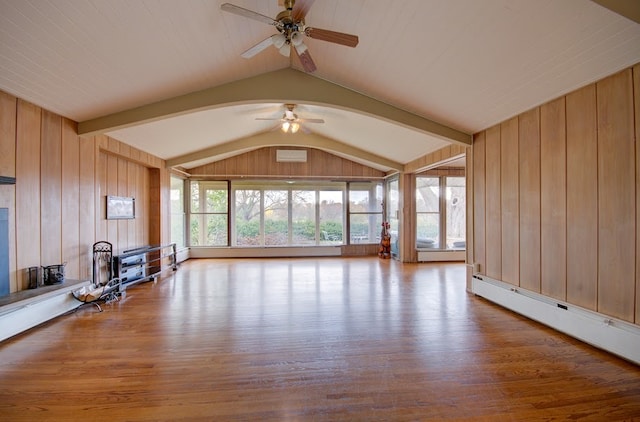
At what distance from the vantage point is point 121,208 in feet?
17.4

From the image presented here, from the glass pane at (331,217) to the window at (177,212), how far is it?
4.06m

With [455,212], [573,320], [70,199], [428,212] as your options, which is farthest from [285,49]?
[455,212]

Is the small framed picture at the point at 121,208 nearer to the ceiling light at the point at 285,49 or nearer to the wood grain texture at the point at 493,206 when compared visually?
the ceiling light at the point at 285,49

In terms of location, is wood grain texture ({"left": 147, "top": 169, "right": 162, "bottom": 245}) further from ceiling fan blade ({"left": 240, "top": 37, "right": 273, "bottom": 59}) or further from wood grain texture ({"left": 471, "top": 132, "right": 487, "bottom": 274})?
wood grain texture ({"left": 471, "top": 132, "right": 487, "bottom": 274})

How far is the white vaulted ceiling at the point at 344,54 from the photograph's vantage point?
232 cm

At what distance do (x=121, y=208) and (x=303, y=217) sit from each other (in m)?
4.69

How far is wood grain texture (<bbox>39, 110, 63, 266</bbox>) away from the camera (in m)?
3.46

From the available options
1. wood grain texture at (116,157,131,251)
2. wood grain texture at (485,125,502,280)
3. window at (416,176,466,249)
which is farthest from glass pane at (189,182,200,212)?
wood grain texture at (485,125,502,280)

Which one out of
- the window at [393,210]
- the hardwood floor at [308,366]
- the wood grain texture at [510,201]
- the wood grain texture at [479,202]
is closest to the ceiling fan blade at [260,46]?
the hardwood floor at [308,366]

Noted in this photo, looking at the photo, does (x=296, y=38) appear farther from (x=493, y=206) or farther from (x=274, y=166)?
(x=274, y=166)

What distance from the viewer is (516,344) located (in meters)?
2.87

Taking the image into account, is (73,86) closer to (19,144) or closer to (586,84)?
(19,144)

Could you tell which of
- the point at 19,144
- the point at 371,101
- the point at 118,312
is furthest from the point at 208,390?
the point at 371,101

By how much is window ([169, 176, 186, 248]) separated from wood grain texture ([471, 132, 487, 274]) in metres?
6.79
